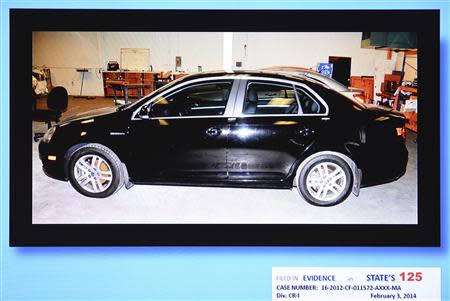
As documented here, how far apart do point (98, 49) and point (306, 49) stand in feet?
3.94

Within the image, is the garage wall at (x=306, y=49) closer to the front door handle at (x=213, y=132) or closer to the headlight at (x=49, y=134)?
the front door handle at (x=213, y=132)

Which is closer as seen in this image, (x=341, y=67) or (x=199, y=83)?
(x=341, y=67)

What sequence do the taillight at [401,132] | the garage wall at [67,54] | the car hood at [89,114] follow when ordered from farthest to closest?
the car hood at [89,114] → the taillight at [401,132] → the garage wall at [67,54]

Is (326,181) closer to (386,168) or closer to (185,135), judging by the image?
(386,168)

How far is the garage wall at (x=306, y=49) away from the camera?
8.00ft

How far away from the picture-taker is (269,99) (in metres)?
2.57

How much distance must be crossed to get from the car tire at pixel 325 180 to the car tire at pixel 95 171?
1.13 m

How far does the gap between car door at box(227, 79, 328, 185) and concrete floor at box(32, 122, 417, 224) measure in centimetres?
17

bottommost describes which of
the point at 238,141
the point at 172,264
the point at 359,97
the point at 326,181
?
the point at 172,264

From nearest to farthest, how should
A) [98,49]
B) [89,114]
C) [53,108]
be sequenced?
[98,49] → [53,108] → [89,114]

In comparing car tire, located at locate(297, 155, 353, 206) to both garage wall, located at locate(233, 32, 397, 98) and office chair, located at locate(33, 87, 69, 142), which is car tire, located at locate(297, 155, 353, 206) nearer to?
garage wall, located at locate(233, 32, 397, 98)

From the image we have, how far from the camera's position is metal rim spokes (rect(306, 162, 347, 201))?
255 centimetres

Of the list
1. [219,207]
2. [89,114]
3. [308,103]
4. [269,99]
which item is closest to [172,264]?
[219,207]

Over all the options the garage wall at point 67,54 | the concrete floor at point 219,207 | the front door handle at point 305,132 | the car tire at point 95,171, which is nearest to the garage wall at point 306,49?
the front door handle at point 305,132
